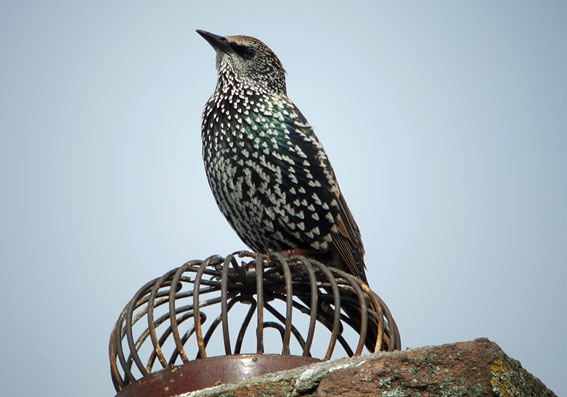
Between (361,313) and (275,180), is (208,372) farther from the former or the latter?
(275,180)

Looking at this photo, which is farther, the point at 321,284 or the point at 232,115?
the point at 232,115

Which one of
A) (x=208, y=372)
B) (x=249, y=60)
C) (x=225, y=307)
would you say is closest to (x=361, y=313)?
(x=225, y=307)

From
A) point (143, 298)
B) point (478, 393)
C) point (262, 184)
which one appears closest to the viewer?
point (478, 393)

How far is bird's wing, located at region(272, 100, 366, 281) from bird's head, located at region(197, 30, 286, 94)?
1.90ft

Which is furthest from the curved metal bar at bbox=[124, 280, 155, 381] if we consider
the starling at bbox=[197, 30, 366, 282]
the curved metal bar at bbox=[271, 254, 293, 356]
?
the starling at bbox=[197, 30, 366, 282]

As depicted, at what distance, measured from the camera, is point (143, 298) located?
11.4 ft

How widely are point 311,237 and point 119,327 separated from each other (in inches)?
74.2

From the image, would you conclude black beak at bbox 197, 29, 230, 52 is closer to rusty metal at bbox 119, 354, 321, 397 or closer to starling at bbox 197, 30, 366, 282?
starling at bbox 197, 30, 366, 282

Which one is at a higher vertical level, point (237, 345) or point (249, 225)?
point (249, 225)

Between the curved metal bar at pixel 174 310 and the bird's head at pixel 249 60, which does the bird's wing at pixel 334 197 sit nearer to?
the bird's head at pixel 249 60

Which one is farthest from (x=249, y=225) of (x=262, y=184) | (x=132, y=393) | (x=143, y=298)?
(x=132, y=393)

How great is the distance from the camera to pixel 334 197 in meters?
4.93

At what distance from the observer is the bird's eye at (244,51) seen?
5.52m

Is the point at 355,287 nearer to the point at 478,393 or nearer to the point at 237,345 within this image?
the point at 237,345
